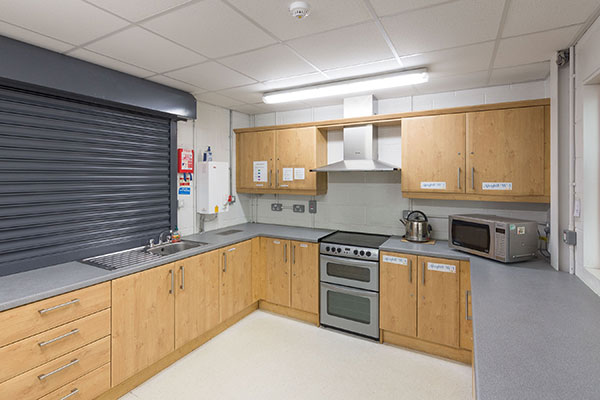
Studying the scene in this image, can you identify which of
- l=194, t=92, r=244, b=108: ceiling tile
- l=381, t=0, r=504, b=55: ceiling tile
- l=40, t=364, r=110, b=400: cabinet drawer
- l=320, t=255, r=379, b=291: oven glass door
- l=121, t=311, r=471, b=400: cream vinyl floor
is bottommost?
l=121, t=311, r=471, b=400: cream vinyl floor

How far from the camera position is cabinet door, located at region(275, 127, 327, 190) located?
358cm

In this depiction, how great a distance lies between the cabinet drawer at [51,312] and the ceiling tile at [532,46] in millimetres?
3215

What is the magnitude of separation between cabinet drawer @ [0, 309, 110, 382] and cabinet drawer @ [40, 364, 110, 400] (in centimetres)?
22

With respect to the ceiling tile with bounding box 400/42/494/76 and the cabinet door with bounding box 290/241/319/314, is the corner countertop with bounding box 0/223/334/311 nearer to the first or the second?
the cabinet door with bounding box 290/241/319/314

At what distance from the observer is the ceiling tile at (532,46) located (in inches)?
76.3

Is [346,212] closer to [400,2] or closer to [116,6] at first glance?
[400,2]

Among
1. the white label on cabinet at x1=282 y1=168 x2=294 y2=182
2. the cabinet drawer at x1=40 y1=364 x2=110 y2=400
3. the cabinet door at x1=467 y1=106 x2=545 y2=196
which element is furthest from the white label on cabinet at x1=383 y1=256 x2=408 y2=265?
the cabinet drawer at x1=40 y1=364 x2=110 y2=400

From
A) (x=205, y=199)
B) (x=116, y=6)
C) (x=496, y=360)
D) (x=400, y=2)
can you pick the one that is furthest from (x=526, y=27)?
(x=205, y=199)

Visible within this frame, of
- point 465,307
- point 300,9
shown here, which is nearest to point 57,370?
point 300,9

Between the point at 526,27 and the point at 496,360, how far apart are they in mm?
1913

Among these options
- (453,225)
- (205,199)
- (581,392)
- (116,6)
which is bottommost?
(581,392)

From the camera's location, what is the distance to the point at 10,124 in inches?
81.3

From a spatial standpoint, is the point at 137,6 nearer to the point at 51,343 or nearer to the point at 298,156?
the point at 51,343

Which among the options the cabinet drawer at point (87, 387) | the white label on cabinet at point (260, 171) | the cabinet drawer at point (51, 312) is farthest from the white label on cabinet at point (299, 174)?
the cabinet drawer at point (87, 387)
